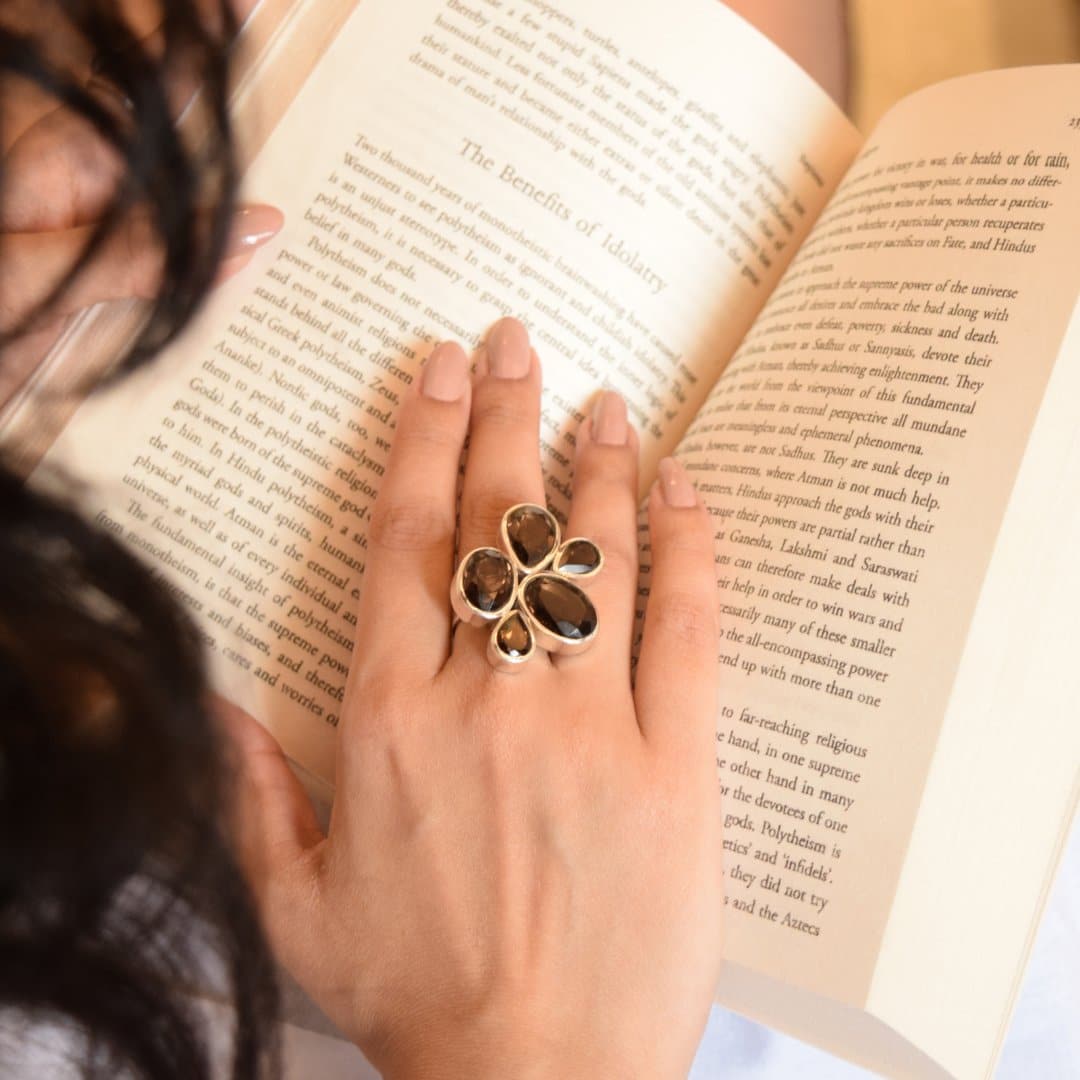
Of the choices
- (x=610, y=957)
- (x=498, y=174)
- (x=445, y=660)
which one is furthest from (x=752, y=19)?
(x=610, y=957)

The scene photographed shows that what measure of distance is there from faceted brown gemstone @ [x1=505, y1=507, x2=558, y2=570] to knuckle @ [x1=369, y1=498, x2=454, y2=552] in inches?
1.9

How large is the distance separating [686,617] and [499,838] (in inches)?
5.9

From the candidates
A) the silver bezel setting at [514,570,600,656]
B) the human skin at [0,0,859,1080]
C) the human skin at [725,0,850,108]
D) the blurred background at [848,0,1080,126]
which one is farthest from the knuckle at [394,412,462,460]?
the blurred background at [848,0,1080,126]

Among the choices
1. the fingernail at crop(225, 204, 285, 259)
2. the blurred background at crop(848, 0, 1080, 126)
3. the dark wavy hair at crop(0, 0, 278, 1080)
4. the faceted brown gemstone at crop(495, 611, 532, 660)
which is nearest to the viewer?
the dark wavy hair at crop(0, 0, 278, 1080)

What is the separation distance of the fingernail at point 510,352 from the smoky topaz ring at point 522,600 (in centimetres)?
12

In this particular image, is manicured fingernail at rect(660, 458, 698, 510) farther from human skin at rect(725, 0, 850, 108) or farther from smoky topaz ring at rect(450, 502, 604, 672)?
human skin at rect(725, 0, 850, 108)

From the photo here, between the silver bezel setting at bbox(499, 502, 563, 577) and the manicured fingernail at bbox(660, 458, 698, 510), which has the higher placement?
the manicured fingernail at bbox(660, 458, 698, 510)

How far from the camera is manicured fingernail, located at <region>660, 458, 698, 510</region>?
615 millimetres

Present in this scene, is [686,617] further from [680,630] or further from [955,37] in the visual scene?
[955,37]

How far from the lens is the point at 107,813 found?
435mm

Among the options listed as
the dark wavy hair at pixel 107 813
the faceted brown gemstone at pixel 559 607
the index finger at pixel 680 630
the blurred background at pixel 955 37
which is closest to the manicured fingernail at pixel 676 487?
the index finger at pixel 680 630

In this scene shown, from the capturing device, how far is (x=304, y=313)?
2.15 feet

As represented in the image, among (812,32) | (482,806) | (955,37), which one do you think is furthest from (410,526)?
(955,37)

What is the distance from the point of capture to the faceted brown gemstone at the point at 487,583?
54 centimetres
